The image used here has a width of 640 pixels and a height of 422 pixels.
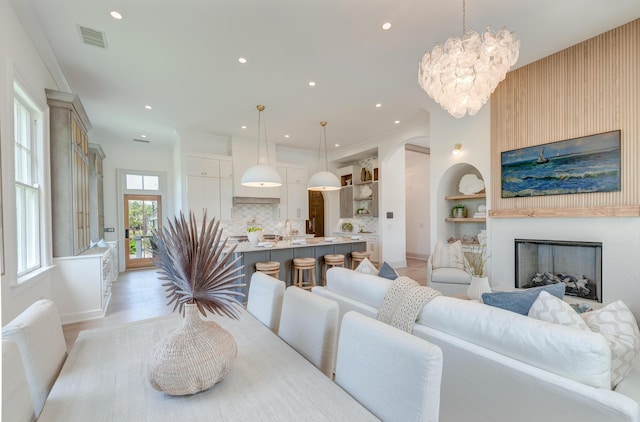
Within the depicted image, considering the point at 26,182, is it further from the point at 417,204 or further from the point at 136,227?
the point at 417,204

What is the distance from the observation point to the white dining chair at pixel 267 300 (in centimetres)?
179

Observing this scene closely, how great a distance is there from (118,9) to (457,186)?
546 centimetres

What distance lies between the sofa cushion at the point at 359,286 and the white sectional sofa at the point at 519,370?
40 centimetres

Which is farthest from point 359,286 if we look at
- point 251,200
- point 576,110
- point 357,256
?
point 251,200

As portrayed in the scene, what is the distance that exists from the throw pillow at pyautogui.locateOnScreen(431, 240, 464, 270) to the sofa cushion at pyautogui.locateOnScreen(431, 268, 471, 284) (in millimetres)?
172

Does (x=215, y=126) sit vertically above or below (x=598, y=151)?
above

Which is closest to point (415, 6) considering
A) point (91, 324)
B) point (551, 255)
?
point (551, 255)

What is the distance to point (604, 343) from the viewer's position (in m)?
1.21

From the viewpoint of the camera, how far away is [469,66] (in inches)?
103

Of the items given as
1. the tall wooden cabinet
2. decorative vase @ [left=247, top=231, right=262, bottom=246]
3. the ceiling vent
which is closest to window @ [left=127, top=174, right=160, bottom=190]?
the tall wooden cabinet

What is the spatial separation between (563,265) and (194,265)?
4663 mm

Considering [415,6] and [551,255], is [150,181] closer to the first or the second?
[415,6]

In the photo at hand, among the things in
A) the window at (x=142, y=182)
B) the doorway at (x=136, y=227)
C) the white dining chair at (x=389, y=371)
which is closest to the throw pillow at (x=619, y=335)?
the white dining chair at (x=389, y=371)

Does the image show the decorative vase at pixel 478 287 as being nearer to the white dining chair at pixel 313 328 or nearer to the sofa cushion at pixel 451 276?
the sofa cushion at pixel 451 276
